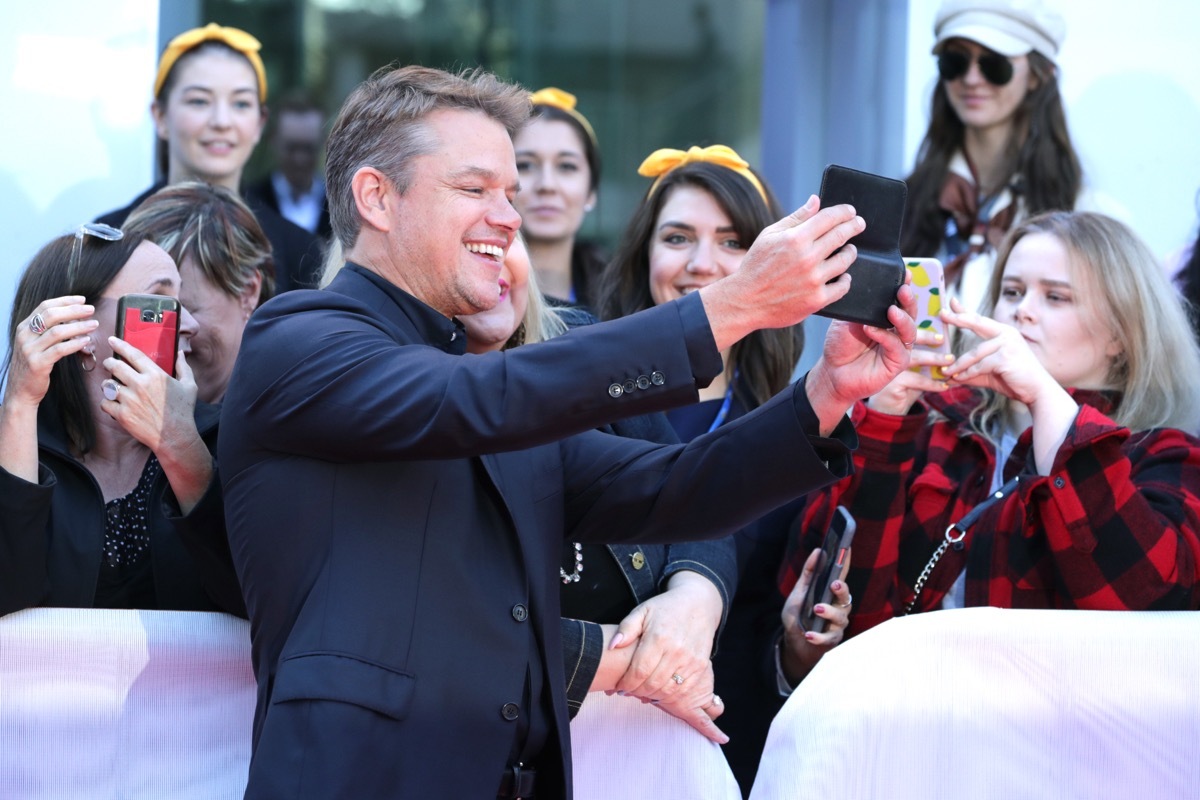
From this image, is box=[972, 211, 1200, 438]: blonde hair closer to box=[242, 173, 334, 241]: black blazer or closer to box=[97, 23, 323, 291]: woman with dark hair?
box=[97, 23, 323, 291]: woman with dark hair

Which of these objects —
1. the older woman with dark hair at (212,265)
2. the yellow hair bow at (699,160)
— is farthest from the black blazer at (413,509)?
the yellow hair bow at (699,160)

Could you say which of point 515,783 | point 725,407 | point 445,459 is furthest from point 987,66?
point 515,783

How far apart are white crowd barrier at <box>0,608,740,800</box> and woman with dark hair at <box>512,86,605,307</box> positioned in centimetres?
237

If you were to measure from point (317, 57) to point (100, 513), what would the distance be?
331 inches

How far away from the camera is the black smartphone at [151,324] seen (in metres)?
3.22

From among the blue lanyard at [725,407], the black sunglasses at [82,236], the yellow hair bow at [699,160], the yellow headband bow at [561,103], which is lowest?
the blue lanyard at [725,407]

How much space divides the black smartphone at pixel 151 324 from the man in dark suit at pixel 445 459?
2.01 feet

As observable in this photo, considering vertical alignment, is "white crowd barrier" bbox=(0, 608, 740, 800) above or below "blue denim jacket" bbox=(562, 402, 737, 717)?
below

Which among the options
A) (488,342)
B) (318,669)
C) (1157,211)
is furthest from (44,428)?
(1157,211)

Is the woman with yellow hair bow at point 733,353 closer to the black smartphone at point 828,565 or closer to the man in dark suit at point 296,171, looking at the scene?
the black smartphone at point 828,565

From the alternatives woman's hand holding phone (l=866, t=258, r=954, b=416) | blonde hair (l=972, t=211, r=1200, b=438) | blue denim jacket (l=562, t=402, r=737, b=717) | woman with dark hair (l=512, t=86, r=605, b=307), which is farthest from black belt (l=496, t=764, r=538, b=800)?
woman with dark hair (l=512, t=86, r=605, b=307)

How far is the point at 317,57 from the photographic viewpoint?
1109 cm

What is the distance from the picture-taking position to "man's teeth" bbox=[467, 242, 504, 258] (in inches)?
110

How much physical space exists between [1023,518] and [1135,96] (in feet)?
10.4
